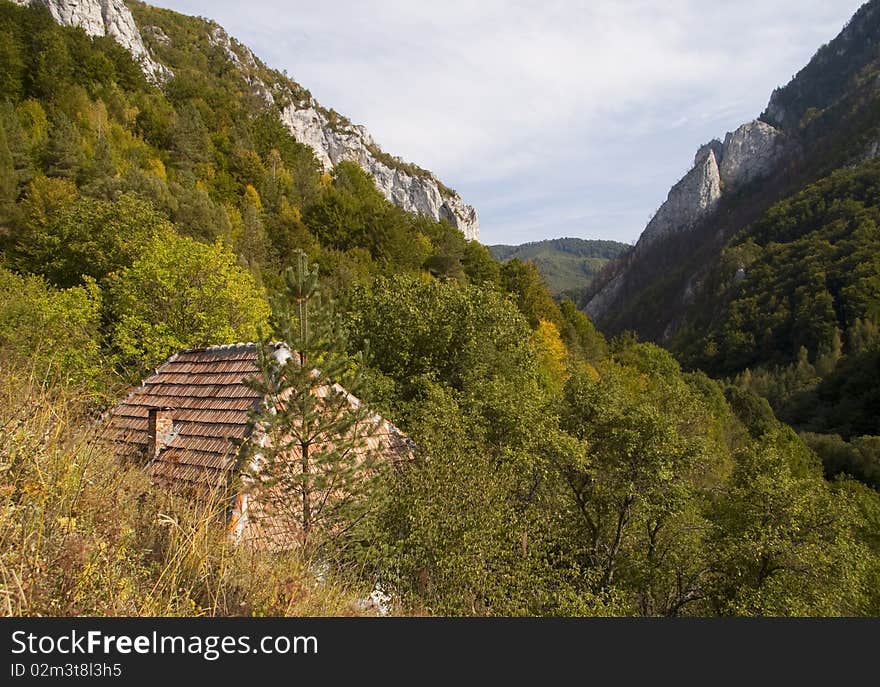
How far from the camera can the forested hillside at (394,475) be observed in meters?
3.69

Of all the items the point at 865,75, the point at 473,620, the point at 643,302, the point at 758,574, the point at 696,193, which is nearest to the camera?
the point at 473,620

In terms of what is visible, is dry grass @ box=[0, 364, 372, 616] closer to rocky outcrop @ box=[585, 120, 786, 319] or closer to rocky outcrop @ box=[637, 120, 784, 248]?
rocky outcrop @ box=[585, 120, 786, 319]

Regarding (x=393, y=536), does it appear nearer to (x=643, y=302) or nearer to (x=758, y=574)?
(x=758, y=574)

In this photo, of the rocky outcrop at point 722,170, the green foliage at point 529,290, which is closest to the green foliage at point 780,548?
the green foliage at point 529,290

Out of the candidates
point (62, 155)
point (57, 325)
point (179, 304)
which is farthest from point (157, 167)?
point (57, 325)

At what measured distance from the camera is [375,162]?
318 ft

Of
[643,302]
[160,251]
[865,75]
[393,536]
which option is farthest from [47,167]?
[865,75]

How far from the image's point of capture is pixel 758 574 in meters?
12.4

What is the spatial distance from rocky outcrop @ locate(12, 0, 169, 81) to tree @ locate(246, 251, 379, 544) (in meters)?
69.3

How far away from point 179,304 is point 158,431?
908 cm

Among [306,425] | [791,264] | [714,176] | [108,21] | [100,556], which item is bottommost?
Result: [100,556]

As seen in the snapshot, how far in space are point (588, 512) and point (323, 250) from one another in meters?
37.7

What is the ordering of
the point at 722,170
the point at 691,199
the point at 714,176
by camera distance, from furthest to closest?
1. the point at 722,170
2. the point at 691,199
3. the point at 714,176

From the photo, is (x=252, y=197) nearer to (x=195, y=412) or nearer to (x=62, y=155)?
(x=62, y=155)
